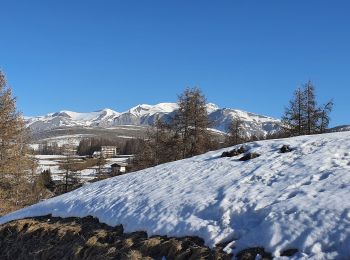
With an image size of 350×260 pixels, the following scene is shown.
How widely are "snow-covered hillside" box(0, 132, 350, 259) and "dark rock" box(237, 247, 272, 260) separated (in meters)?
0.11

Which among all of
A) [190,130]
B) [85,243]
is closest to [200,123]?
[190,130]

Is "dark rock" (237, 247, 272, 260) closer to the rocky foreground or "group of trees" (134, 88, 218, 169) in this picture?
the rocky foreground

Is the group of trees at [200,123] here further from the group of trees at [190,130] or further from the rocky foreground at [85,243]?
the rocky foreground at [85,243]

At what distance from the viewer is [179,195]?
1222 cm

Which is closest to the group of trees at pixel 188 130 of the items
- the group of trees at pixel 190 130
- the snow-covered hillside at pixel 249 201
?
the group of trees at pixel 190 130

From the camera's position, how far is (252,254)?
7957 mm

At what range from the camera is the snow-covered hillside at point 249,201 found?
8008mm

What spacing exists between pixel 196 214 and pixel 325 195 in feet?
9.23

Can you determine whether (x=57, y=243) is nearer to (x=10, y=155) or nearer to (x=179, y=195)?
(x=179, y=195)

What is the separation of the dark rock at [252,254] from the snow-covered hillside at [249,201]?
4.2 inches

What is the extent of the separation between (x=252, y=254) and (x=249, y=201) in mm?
2175

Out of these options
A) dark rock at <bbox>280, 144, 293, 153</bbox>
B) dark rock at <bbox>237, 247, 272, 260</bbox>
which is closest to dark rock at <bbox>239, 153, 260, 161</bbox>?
dark rock at <bbox>280, 144, 293, 153</bbox>

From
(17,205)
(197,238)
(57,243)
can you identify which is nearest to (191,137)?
(17,205)

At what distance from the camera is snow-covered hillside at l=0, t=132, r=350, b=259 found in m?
8.01
